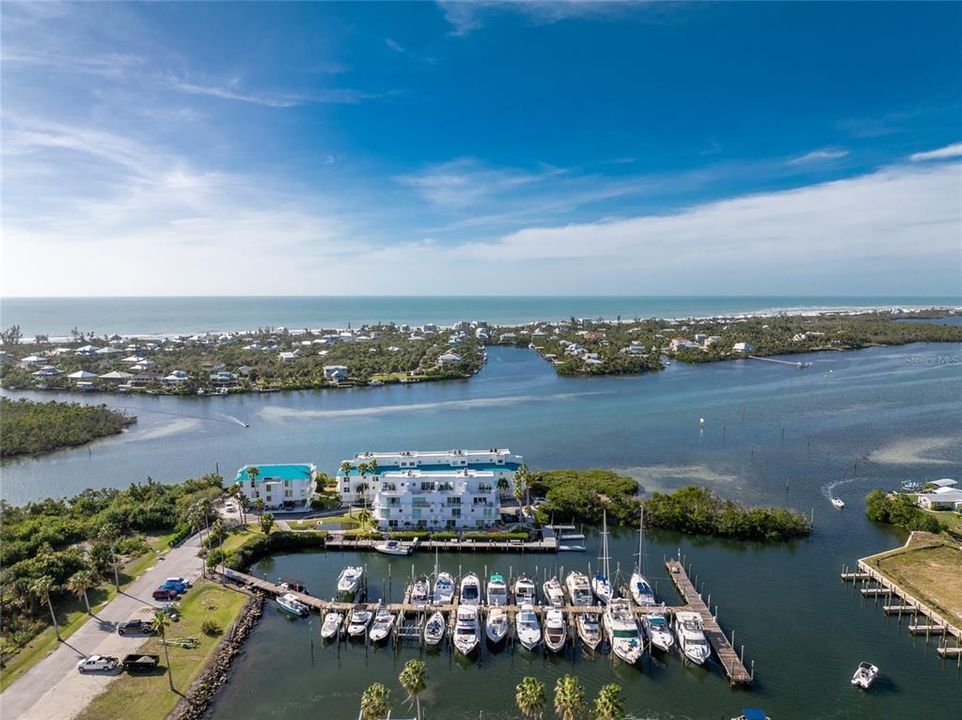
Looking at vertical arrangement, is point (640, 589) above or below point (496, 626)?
above

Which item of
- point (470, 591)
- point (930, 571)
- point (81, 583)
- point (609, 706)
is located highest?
point (81, 583)

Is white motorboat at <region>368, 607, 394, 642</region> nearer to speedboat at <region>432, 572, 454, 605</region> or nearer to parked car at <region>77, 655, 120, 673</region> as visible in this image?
speedboat at <region>432, 572, 454, 605</region>

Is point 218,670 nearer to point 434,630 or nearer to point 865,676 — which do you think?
point 434,630

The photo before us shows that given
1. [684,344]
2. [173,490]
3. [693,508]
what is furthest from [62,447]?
[684,344]

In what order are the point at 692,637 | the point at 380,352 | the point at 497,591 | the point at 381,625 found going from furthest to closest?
the point at 380,352
the point at 497,591
the point at 381,625
the point at 692,637

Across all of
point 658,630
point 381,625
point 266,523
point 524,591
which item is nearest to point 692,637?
point 658,630

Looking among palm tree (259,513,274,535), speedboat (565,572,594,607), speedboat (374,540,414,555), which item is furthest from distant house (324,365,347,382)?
speedboat (565,572,594,607)

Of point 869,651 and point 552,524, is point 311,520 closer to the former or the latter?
point 552,524
